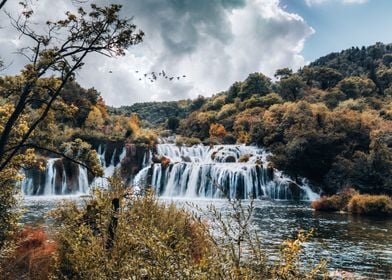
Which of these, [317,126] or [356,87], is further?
[356,87]

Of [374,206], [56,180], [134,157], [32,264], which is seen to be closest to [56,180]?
[56,180]

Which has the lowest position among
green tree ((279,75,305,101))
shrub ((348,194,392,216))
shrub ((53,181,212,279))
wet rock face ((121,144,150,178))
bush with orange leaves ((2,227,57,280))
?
bush with orange leaves ((2,227,57,280))

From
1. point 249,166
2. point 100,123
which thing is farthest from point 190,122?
point 249,166

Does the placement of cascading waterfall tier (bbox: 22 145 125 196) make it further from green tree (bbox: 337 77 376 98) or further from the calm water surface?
green tree (bbox: 337 77 376 98)

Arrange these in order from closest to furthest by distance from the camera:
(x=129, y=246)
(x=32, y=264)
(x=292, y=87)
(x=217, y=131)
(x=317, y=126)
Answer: (x=129, y=246) < (x=32, y=264) < (x=317, y=126) < (x=217, y=131) < (x=292, y=87)

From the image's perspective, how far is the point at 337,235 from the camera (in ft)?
81.9

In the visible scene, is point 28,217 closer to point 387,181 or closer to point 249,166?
point 249,166

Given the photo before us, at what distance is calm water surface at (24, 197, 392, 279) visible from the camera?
58.1 feet

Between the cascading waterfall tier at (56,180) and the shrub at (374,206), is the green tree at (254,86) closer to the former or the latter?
the cascading waterfall tier at (56,180)

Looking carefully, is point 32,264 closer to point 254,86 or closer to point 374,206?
point 374,206

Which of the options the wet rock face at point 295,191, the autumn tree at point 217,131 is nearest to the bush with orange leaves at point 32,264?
the wet rock face at point 295,191

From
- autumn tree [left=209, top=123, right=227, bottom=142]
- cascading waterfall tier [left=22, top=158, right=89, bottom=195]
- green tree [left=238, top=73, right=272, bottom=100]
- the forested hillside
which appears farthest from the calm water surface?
green tree [left=238, top=73, right=272, bottom=100]

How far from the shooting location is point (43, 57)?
11.8m

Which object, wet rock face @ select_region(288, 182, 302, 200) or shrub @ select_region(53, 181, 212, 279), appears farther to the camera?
wet rock face @ select_region(288, 182, 302, 200)
